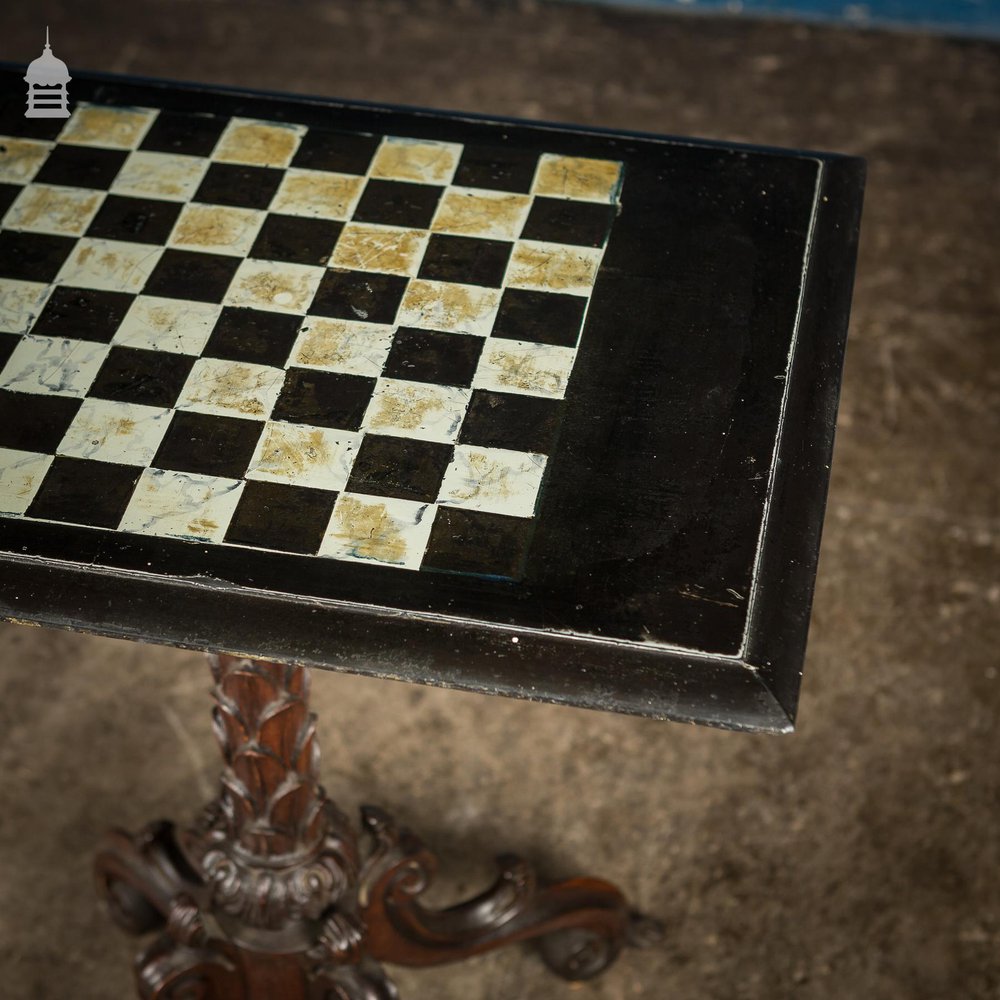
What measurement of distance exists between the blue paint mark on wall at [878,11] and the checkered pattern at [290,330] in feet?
8.50

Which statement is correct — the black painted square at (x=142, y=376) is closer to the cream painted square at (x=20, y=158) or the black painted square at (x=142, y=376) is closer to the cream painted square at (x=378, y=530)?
the cream painted square at (x=378, y=530)

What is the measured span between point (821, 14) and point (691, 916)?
2832 mm

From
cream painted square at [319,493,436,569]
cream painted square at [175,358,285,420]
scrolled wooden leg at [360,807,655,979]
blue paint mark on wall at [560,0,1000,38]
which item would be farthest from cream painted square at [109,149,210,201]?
blue paint mark on wall at [560,0,1000,38]

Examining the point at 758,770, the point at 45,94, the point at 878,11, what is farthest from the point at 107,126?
the point at 878,11

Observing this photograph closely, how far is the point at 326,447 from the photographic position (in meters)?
1.34

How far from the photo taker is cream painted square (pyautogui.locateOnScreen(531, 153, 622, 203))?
164cm

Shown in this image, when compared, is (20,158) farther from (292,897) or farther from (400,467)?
(292,897)

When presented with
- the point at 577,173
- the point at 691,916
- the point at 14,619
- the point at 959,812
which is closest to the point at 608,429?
the point at 577,173

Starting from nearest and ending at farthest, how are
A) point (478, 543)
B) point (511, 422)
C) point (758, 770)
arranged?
point (478, 543) < point (511, 422) < point (758, 770)

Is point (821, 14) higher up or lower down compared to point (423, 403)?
lower down

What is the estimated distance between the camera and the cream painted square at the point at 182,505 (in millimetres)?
1266

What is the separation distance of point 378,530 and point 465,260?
1.33 feet

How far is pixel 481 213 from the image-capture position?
1607 mm

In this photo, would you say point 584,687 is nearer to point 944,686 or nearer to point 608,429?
point 608,429
